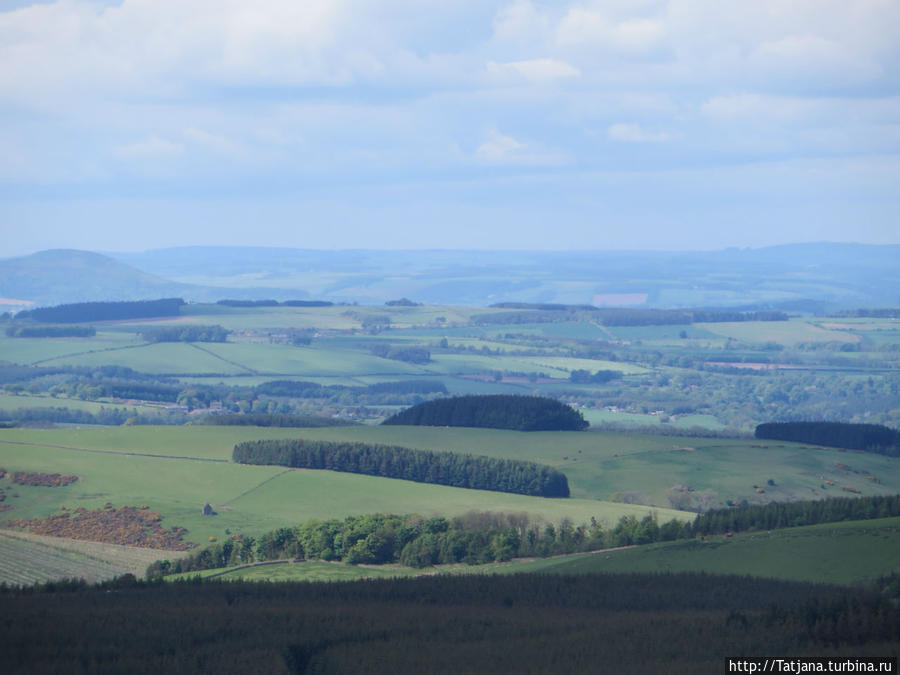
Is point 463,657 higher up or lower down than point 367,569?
higher up

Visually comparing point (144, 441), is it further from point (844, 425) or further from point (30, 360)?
point (30, 360)

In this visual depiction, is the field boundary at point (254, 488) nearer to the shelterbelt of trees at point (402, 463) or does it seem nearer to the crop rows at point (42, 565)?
the shelterbelt of trees at point (402, 463)

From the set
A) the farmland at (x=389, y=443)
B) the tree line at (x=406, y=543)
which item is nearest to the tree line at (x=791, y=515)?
the tree line at (x=406, y=543)

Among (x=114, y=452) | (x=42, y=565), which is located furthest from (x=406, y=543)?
(x=114, y=452)

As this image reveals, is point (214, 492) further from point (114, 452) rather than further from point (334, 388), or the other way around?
point (334, 388)

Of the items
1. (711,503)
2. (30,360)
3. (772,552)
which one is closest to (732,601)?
(772,552)

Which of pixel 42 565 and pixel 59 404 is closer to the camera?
pixel 42 565
